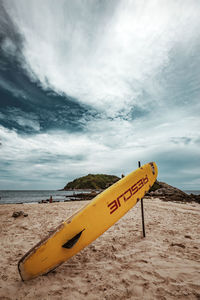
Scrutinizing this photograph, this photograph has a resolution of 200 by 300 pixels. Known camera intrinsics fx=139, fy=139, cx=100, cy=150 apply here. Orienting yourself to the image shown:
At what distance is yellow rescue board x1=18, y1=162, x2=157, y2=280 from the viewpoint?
6.39ft

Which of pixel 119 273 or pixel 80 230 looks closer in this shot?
pixel 119 273

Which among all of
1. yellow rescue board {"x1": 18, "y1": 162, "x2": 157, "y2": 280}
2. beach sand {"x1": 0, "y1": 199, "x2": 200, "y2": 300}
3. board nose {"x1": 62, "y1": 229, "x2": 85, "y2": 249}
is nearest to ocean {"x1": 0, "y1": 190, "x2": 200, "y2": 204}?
beach sand {"x1": 0, "y1": 199, "x2": 200, "y2": 300}

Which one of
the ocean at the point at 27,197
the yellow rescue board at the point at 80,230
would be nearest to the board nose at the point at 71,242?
the yellow rescue board at the point at 80,230

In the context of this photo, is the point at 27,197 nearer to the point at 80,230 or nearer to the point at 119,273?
the point at 80,230

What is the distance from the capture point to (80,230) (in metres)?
2.29

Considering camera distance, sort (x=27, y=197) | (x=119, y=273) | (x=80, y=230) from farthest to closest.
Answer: (x=27, y=197) → (x=80, y=230) → (x=119, y=273)

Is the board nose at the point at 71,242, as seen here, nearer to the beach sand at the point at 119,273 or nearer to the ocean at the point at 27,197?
the beach sand at the point at 119,273

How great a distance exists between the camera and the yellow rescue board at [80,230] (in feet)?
6.39


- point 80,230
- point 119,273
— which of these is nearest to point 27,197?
point 80,230

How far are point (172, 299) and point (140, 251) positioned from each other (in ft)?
4.25

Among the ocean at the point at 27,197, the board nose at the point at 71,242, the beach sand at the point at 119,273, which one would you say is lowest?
the ocean at the point at 27,197

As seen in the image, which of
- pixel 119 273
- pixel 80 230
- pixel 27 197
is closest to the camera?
pixel 119 273

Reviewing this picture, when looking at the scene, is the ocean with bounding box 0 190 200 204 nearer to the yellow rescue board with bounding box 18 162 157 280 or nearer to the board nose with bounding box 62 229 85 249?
the yellow rescue board with bounding box 18 162 157 280

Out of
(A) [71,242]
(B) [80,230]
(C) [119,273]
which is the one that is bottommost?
(C) [119,273]
